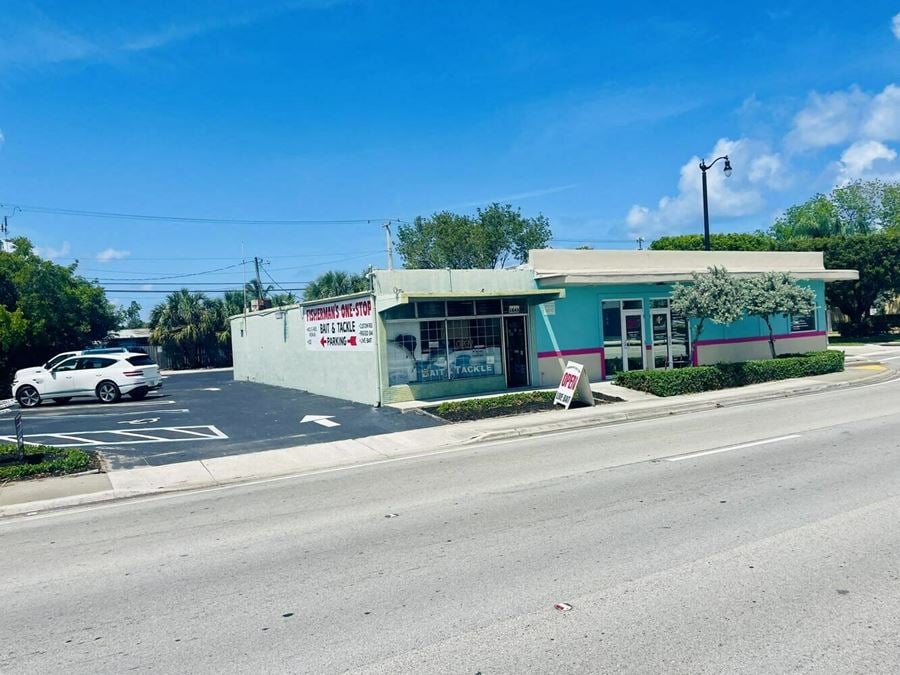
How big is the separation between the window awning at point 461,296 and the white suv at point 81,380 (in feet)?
36.0

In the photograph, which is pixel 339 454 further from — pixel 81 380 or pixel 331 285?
pixel 331 285

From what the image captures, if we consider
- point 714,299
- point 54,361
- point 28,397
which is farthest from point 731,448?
point 54,361

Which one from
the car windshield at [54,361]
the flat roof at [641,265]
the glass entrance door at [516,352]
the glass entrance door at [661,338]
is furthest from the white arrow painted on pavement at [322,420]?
the car windshield at [54,361]

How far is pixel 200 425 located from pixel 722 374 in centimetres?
1471

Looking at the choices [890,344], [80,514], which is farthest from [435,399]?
[890,344]

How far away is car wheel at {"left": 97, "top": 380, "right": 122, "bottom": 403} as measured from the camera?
24.7 m

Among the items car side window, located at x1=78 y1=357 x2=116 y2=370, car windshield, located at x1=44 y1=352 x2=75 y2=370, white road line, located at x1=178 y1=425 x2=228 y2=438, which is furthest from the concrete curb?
car windshield, located at x1=44 y1=352 x2=75 y2=370

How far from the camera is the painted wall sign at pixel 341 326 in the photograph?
20.1 metres

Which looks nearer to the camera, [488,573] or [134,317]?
[488,573]

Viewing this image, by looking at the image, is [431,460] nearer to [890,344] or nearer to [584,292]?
[584,292]

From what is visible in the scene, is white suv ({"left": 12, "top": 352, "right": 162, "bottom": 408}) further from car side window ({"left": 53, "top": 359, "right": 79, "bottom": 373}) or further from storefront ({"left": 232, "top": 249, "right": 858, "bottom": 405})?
storefront ({"left": 232, "top": 249, "right": 858, "bottom": 405})

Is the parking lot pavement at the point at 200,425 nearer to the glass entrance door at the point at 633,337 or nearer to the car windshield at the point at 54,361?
the car windshield at the point at 54,361

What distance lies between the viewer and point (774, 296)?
71.3 feet

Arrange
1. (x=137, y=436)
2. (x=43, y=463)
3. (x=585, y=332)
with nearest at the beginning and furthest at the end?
(x=43, y=463), (x=137, y=436), (x=585, y=332)
